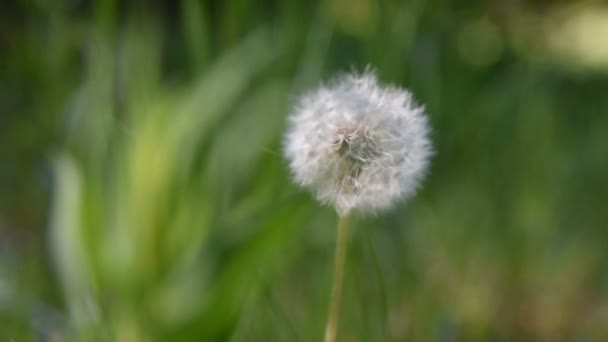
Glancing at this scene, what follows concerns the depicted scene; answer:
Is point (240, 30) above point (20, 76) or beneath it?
beneath

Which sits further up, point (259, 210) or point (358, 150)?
point (259, 210)

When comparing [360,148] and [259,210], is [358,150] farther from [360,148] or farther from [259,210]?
[259,210]

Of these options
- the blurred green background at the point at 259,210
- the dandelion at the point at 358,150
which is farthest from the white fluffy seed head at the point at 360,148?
the blurred green background at the point at 259,210

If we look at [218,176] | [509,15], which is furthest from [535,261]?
[509,15]

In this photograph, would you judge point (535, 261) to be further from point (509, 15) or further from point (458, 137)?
point (509, 15)

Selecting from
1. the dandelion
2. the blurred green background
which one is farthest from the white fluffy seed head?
the blurred green background

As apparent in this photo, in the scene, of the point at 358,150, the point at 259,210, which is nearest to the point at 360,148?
the point at 358,150

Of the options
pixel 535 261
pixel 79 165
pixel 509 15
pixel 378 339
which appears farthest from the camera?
pixel 509 15
